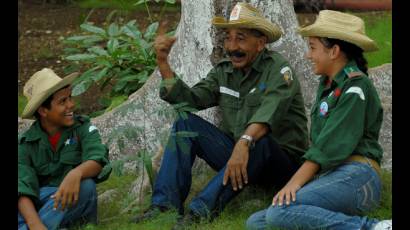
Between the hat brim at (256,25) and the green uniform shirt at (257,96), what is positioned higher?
the hat brim at (256,25)

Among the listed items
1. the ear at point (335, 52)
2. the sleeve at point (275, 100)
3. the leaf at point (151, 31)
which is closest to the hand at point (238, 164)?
the sleeve at point (275, 100)

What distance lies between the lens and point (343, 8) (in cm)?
1222

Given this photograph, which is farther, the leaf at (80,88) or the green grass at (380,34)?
the green grass at (380,34)

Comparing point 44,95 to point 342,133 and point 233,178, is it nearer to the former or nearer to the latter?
point 233,178

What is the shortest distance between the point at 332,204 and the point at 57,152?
1677 mm

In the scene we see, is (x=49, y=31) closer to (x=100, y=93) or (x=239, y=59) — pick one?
(x=100, y=93)

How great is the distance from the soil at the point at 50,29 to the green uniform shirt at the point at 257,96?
3605mm

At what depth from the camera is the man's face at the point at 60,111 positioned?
6277 mm

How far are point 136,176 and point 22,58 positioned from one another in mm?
4209

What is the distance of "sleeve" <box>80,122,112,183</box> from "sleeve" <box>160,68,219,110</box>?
47 centimetres

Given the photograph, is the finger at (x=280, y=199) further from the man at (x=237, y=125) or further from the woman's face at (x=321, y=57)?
the woman's face at (x=321, y=57)

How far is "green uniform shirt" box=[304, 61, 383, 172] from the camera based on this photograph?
569 centimetres

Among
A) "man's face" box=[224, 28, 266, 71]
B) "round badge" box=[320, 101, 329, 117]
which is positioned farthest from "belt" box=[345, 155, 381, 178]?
"man's face" box=[224, 28, 266, 71]
